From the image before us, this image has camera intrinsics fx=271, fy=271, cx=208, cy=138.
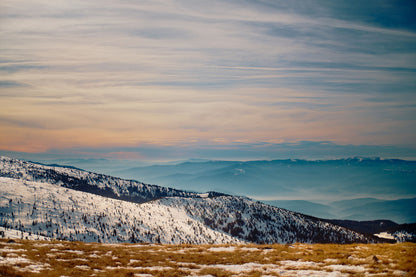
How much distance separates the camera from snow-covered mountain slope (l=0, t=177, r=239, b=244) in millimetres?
73562

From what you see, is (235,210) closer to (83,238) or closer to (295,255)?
(83,238)

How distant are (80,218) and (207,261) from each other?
235ft

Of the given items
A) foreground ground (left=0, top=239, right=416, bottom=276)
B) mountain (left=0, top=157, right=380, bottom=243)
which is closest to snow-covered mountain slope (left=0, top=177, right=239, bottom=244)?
mountain (left=0, top=157, right=380, bottom=243)

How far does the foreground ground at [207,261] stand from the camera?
68.5 ft

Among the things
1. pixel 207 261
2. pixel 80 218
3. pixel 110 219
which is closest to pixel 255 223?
pixel 110 219

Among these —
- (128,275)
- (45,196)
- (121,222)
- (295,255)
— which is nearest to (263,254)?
(295,255)

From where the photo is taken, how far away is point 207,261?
87.9ft

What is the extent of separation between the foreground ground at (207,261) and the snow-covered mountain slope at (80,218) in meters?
49.5

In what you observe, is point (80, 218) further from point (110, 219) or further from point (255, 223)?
point (255, 223)

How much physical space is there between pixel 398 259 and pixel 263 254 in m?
12.1

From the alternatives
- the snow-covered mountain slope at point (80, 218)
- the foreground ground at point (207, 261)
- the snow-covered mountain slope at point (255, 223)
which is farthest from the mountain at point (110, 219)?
the foreground ground at point (207, 261)

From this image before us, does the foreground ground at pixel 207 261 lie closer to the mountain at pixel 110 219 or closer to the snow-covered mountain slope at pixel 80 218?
the mountain at pixel 110 219

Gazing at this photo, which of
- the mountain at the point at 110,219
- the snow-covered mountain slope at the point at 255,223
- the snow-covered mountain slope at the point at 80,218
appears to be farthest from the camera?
the snow-covered mountain slope at the point at 255,223

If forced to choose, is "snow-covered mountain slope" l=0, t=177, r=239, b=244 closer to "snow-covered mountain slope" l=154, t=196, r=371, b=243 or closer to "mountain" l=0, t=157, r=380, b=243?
"mountain" l=0, t=157, r=380, b=243
